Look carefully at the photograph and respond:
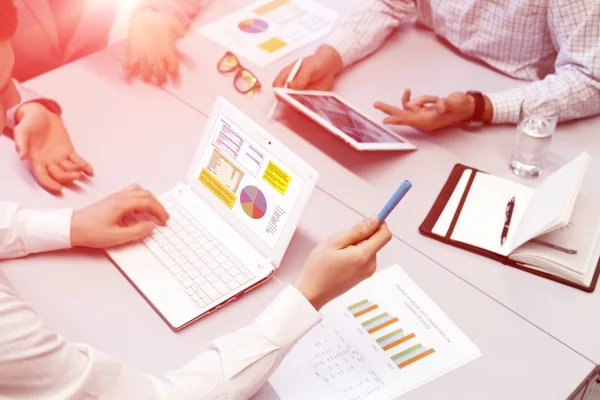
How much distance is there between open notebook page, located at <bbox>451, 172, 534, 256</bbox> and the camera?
120 centimetres

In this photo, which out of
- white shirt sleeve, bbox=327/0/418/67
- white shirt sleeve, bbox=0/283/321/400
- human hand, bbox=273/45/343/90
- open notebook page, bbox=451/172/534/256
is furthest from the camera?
white shirt sleeve, bbox=327/0/418/67

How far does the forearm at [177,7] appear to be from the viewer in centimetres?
178

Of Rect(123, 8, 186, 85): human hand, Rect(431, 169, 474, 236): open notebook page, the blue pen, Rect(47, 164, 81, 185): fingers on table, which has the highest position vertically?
the blue pen

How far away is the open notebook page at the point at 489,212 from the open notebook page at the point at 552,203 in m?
0.02

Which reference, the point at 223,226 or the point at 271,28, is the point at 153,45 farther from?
the point at 223,226

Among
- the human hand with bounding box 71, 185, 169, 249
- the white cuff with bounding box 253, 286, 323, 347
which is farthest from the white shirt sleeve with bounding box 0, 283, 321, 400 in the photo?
the human hand with bounding box 71, 185, 169, 249

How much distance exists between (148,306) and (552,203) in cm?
78

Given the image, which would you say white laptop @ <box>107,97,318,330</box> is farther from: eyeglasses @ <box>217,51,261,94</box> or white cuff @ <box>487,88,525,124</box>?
white cuff @ <box>487,88,525,124</box>

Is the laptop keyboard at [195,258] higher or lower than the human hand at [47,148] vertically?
higher

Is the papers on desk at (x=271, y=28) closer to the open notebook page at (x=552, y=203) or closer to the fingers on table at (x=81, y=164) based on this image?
the fingers on table at (x=81, y=164)

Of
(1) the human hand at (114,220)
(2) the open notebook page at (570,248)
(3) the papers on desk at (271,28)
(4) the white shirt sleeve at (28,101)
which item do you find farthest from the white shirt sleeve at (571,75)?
(4) the white shirt sleeve at (28,101)

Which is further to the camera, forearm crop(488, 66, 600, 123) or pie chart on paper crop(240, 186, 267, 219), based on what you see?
forearm crop(488, 66, 600, 123)

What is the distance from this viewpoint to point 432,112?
1.43m

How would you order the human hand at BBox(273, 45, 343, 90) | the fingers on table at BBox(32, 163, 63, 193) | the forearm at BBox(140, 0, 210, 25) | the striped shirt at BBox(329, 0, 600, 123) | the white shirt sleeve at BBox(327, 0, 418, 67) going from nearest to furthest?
the fingers on table at BBox(32, 163, 63, 193) → the striped shirt at BBox(329, 0, 600, 123) → the human hand at BBox(273, 45, 343, 90) → the white shirt sleeve at BBox(327, 0, 418, 67) → the forearm at BBox(140, 0, 210, 25)
